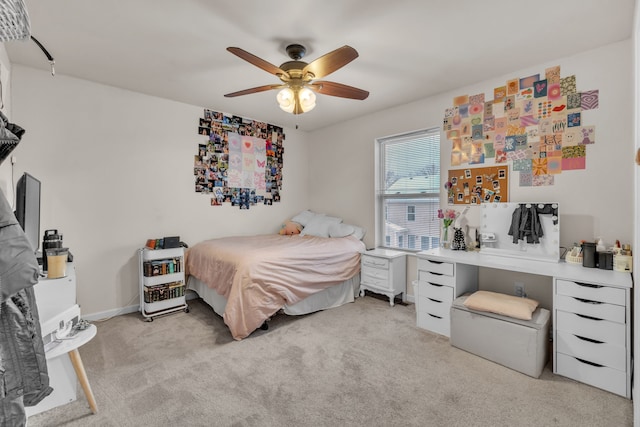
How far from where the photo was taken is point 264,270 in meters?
2.73

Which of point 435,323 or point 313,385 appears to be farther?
point 435,323

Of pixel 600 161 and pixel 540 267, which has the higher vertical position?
pixel 600 161

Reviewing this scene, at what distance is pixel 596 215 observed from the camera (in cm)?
243

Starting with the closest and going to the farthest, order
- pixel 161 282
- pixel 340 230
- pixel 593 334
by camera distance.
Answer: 1. pixel 593 334
2. pixel 161 282
3. pixel 340 230

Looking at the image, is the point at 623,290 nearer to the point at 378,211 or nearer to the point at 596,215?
the point at 596,215

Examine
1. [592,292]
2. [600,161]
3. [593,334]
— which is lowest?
[593,334]

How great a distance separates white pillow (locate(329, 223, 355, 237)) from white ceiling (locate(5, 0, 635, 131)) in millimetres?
1842

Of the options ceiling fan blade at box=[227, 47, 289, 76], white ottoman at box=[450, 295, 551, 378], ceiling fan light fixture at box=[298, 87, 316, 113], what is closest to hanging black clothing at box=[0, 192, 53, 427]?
ceiling fan blade at box=[227, 47, 289, 76]

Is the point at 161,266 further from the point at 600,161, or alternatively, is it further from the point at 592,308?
the point at 600,161

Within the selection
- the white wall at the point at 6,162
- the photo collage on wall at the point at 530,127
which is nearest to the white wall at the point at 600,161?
the photo collage on wall at the point at 530,127

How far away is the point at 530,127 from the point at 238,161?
3397 millimetres

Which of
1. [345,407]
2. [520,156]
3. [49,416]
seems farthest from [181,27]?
[520,156]

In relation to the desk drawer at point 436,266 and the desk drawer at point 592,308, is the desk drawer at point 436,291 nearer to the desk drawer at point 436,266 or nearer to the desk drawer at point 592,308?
the desk drawer at point 436,266

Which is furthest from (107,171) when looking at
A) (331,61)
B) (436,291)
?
(436,291)
